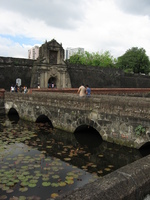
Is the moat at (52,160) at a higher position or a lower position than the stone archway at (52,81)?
lower

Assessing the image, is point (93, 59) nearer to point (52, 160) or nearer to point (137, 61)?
point (137, 61)

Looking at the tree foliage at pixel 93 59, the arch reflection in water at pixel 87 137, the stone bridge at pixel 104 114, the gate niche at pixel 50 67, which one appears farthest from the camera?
the tree foliage at pixel 93 59

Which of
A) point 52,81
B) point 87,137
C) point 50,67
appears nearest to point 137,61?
point 52,81

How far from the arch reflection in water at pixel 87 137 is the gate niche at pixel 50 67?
15192 millimetres

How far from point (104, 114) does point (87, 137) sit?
1658mm

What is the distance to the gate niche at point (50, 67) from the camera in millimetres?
23922

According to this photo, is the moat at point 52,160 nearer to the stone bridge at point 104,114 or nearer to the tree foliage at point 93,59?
the stone bridge at point 104,114

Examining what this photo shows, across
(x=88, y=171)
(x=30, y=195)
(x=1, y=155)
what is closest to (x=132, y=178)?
(x=30, y=195)

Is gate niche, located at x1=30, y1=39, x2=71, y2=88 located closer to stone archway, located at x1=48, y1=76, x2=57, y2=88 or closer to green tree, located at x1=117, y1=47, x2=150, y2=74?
stone archway, located at x1=48, y1=76, x2=57, y2=88

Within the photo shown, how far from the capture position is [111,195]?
193 cm

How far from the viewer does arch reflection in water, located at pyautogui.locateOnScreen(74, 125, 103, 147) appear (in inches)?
323

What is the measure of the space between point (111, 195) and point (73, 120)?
7.36 metres

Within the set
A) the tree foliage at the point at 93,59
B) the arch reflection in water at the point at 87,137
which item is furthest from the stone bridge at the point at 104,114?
the tree foliage at the point at 93,59

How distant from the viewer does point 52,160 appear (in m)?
6.34
